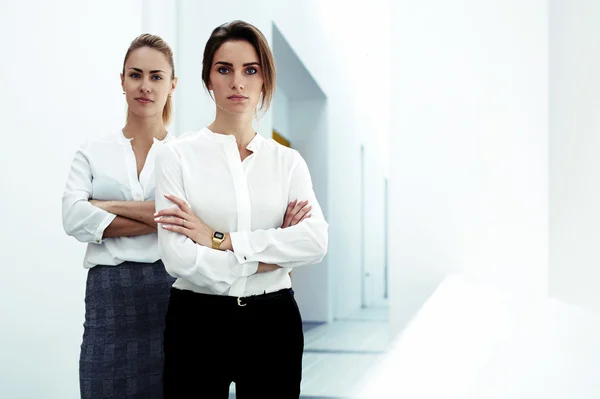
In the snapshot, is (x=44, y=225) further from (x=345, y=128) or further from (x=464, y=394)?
(x=345, y=128)

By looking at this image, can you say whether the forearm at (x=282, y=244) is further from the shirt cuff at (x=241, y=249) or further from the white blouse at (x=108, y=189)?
the white blouse at (x=108, y=189)

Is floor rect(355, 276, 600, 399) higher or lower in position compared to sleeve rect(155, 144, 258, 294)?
lower

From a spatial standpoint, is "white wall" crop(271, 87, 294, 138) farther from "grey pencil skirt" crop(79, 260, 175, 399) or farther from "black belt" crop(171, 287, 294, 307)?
"black belt" crop(171, 287, 294, 307)

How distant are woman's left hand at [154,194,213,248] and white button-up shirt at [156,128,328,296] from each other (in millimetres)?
21

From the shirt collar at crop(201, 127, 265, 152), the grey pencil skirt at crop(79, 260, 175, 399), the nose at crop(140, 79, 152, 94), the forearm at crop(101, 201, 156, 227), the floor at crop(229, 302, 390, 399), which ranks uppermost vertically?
the nose at crop(140, 79, 152, 94)

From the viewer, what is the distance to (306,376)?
5.45 m

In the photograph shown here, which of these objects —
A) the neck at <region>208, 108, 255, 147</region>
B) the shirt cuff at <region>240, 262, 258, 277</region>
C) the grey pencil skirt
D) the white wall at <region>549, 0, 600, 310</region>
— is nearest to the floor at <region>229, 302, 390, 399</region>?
the white wall at <region>549, 0, 600, 310</region>

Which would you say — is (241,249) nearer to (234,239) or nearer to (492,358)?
(234,239)

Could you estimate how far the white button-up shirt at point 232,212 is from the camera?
1.56 metres

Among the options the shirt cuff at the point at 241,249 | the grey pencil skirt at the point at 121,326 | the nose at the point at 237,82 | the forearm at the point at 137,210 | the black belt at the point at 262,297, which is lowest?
the grey pencil skirt at the point at 121,326

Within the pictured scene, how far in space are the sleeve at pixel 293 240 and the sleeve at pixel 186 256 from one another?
0.03m

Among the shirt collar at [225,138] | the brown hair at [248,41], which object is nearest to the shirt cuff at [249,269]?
the shirt collar at [225,138]

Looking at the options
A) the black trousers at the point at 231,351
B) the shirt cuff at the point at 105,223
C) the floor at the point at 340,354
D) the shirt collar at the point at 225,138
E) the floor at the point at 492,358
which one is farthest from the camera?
the floor at the point at 340,354

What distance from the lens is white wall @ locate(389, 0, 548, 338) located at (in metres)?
4.33
